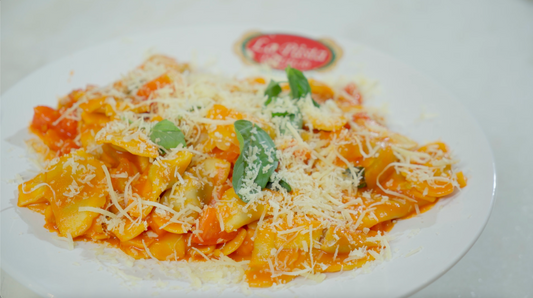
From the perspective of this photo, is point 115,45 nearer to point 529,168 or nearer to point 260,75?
point 260,75

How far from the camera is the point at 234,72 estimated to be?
11.0 feet

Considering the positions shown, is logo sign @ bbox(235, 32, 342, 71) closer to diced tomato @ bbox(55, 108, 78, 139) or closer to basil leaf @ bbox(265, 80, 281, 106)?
basil leaf @ bbox(265, 80, 281, 106)

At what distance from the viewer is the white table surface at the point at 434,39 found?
2787 mm

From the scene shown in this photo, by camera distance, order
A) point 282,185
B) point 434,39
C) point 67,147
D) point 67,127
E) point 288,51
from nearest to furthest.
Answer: point 282,185
point 67,147
point 67,127
point 288,51
point 434,39

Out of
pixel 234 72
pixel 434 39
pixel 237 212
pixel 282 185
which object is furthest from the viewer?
pixel 434 39

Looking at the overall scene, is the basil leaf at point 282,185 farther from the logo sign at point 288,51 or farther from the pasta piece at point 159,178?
the logo sign at point 288,51

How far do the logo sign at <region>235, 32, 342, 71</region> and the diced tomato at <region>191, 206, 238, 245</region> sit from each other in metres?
1.80

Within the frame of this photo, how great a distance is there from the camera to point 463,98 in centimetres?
386

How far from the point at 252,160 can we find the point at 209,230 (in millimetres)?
450

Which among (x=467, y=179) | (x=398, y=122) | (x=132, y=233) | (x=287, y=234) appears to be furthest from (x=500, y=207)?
(x=132, y=233)

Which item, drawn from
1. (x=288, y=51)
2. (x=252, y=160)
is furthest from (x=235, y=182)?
(x=288, y=51)

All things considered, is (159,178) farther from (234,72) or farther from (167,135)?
(234,72)

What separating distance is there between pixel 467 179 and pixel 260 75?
186 cm

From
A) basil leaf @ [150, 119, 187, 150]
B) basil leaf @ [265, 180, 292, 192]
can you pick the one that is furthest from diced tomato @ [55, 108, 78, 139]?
basil leaf @ [265, 180, 292, 192]
